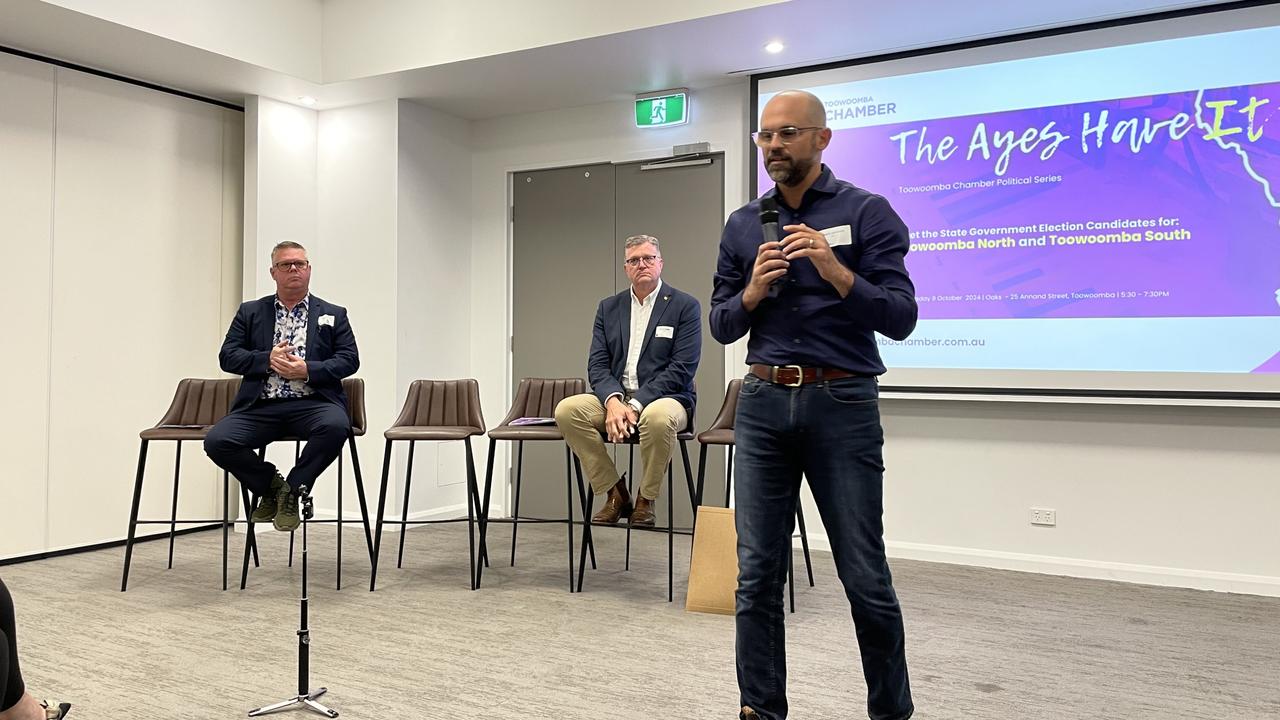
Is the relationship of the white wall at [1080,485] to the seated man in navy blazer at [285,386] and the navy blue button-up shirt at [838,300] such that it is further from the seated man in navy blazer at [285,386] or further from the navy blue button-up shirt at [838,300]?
the navy blue button-up shirt at [838,300]

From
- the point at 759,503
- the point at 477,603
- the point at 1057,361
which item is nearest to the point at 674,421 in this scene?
the point at 477,603

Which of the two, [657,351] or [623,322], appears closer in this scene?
[657,351]

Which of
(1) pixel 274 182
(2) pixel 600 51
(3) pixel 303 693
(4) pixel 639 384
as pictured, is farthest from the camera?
(1) pixel 274 182

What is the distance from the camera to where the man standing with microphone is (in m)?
1.97

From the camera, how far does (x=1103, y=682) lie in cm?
278

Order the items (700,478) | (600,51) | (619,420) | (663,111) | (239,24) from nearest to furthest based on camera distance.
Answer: (619,420), (700,478), (600,51), (239,24), (663,111)

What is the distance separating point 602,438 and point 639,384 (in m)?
0.31

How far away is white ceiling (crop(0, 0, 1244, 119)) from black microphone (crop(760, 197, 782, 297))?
2.38m

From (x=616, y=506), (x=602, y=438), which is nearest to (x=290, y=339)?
(x=602, y=438)

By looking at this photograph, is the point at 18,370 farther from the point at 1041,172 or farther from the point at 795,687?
the point at 1041,172

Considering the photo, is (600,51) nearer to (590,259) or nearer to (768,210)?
(590,259)

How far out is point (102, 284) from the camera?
16.4ft

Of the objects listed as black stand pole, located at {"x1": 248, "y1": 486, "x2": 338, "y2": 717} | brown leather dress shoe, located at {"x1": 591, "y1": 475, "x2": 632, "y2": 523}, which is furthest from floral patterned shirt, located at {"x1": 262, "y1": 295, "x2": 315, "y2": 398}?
black stand pole, located at {"x1": 248, "y1": 486, "x2": 338, "y2": 717}

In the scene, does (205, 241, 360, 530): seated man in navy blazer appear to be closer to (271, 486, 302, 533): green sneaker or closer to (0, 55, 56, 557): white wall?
(271, 486, 302, 533): green sneaker
